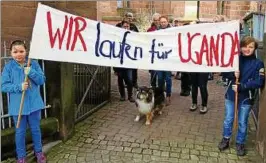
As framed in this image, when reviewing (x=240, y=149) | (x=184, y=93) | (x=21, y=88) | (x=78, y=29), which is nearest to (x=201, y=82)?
(x=184, y=93)

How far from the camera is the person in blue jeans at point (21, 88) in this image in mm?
4493

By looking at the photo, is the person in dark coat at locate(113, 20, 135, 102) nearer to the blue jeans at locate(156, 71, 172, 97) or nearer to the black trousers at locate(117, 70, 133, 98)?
the black trousers at locate(117, 70, 133, 98)

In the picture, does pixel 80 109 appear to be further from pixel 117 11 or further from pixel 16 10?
pixel 117 11

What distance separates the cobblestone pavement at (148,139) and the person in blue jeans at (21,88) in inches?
25.0

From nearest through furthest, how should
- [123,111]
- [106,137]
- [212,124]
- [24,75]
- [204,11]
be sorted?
1. [24,75]
2. [106,137]
3. [212,124]
4. [123,111]
5. [204,11]

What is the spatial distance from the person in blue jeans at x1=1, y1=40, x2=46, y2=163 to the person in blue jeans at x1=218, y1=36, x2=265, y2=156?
2.47 meters

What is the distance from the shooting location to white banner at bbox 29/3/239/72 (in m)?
5.02

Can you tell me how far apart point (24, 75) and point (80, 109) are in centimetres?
239

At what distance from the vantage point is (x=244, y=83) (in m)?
5.04

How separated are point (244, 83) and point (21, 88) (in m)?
2.78

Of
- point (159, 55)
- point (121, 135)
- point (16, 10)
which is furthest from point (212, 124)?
point (16, 10)

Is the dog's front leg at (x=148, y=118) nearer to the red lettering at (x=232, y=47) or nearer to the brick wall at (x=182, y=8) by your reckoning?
the red lettering at (x=232, y=47)

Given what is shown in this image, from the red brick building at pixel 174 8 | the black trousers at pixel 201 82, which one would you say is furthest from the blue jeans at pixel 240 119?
the red brick building at pixel 174 8

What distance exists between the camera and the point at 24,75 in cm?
457
